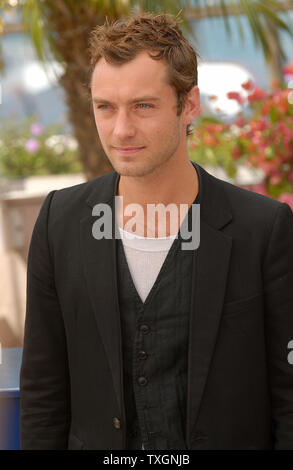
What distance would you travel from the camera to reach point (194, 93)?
1.59 m

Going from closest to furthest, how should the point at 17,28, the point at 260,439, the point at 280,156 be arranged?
1. the point at 260,439
2. the point at 280,156
3. the point at 17,28

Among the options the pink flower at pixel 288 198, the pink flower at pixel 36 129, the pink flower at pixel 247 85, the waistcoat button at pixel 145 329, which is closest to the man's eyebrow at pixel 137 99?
the waistcoat button at pixel 145 329

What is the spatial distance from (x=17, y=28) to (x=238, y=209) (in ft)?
22.6

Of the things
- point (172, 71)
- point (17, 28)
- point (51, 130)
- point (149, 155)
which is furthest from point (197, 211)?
point (51, 130)

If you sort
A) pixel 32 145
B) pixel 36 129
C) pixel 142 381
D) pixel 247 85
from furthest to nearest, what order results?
1. pixel 36 129
2. pixel 32 145
3. pixel 247 85
4. pixel 142 381

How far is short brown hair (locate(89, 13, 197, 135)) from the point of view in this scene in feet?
4.83

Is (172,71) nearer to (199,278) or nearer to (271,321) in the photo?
(199,278)

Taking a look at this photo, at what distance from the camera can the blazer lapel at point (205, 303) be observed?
1539 millimetres

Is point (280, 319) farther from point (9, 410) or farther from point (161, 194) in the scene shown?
point (9, 410)

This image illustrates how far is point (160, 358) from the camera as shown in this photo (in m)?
1.57

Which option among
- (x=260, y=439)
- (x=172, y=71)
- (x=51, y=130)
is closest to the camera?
(x=172, y=71)

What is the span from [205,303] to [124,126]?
43 centimetres

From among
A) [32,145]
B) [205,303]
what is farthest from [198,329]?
[32,145]
